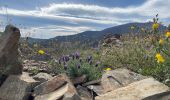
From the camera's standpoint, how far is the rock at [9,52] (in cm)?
754

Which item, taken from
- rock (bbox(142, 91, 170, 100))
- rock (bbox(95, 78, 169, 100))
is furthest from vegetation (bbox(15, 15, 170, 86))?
rock (bbox(142, 91, 170, 100))

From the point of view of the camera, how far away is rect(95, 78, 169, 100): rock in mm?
5871

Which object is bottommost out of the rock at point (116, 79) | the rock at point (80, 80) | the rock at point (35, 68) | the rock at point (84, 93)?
the rock at point (35, 68)

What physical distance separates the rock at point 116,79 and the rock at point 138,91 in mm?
524

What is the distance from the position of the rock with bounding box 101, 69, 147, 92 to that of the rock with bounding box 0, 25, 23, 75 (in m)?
1.78

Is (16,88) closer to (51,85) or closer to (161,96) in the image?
(51,85)

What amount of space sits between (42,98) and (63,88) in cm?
41

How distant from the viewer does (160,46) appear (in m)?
7.83

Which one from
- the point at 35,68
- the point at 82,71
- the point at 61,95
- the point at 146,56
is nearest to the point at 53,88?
the point at 61,95

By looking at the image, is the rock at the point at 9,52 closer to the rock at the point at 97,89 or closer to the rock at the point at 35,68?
the rock at the point at 35,68

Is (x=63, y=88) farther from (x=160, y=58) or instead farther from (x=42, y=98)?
(x=160, y=58)

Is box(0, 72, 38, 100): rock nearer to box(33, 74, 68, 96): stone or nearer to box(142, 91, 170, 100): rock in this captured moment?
box(33, 74, 68, 96): stone

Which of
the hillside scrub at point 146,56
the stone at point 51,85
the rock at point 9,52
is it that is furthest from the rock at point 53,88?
the hillside scrub at point 146,56

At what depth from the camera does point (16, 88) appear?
6996mm
